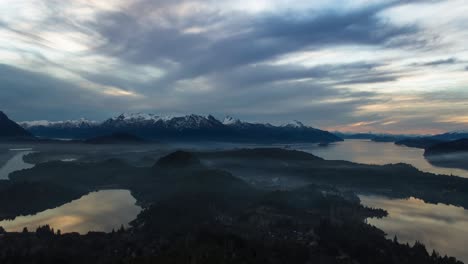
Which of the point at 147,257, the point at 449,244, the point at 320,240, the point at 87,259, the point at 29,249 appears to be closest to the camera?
the point at 147,257

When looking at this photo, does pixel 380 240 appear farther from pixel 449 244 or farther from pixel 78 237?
pixel 78 237

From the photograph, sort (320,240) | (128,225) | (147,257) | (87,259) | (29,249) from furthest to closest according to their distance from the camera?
(128,225) < (320,240) < (29,249) < (87,259) < (147,257)

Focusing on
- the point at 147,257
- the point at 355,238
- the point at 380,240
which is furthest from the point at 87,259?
the point at 380,240

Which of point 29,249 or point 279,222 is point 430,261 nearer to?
point 279,222

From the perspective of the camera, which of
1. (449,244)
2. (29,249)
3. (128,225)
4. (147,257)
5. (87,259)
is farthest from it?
(128,225)

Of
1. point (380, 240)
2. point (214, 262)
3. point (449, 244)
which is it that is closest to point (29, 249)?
point (214, 262)

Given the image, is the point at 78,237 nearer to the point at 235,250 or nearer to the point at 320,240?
the point at 235,250

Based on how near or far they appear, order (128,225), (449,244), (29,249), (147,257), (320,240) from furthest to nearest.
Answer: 1. (128,225)
2. (449,244)
3. (320,240)
4. (29,249)
5. (147,257)

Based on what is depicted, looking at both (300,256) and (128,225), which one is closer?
(300,256)

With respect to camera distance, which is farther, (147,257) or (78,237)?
(78,237)
